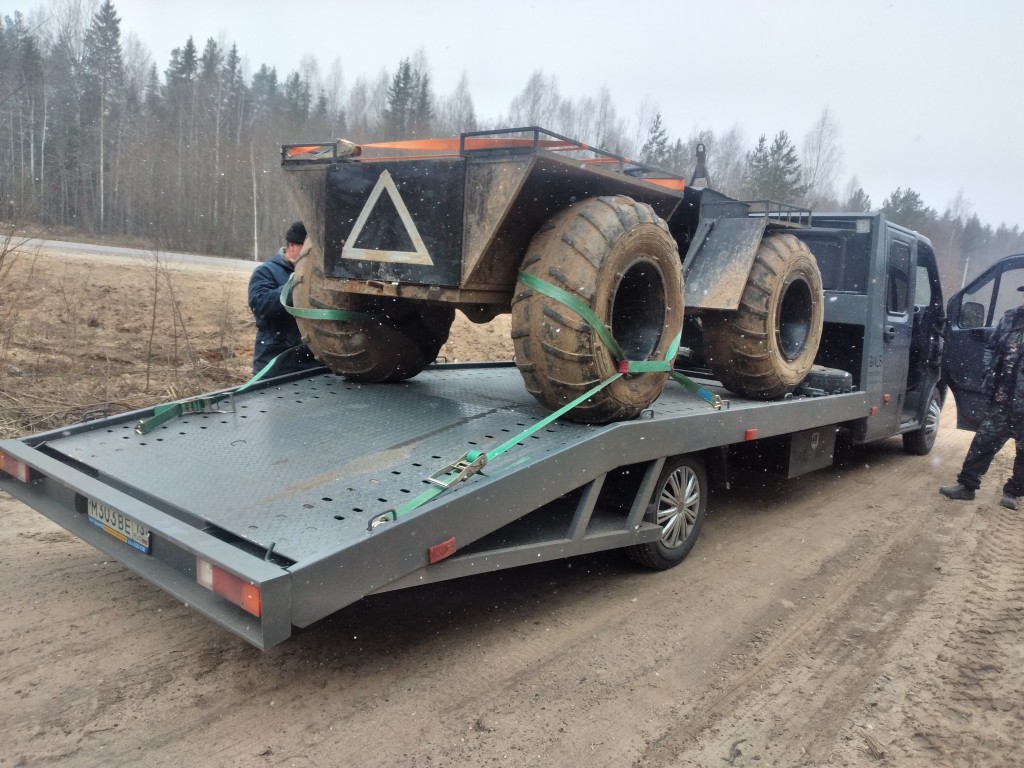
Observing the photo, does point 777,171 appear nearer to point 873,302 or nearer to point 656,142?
point 656,142

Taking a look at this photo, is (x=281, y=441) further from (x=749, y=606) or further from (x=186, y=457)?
(x=749, y=606)

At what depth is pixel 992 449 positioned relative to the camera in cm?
656

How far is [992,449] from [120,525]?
22.5ft

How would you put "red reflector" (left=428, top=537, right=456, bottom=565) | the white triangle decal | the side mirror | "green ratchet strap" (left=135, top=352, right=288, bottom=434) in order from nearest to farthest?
"red reflector" (left=428, top=537, right=456, bottom=565) → the white triangle decal → "green ratchet strap" (left=135, top=352, right=288, bottom=434) → the side mirror

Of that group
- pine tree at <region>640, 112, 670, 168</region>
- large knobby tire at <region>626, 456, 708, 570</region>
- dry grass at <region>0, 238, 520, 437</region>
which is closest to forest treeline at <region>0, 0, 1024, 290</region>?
pine tree at <region>640, 112, 670, 168</region>

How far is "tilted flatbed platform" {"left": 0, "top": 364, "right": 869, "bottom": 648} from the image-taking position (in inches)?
104

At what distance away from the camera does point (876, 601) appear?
4.29 meters

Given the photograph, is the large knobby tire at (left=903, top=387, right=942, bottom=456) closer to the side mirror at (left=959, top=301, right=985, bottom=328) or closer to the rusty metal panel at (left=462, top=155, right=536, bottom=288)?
the side mirror at (left=959, top=301, right=985, bottom=328)

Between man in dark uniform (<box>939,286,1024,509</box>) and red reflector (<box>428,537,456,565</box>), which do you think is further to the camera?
man in dark uniform (<box>939,286,1024,509</box>)

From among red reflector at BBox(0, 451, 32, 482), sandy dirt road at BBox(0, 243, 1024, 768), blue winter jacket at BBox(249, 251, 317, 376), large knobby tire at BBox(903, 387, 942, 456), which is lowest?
sandy dirt road at BBox(0, 243, 1024, 768)

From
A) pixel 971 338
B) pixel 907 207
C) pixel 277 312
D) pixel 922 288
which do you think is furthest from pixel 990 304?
pixel 907 207

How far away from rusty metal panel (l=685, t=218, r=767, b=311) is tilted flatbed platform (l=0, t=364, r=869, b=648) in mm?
764

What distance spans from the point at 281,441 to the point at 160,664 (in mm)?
1149

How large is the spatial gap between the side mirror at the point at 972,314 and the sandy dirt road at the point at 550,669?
10.3 ft
